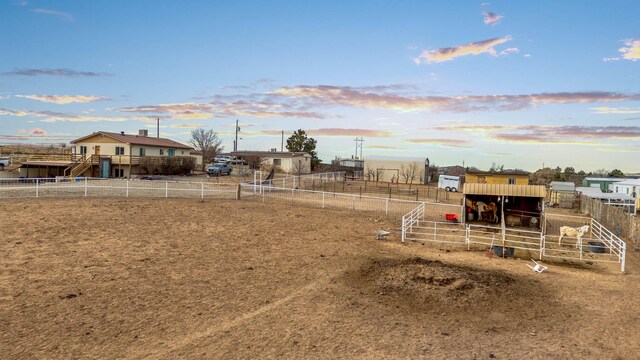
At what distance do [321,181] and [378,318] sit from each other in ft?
122

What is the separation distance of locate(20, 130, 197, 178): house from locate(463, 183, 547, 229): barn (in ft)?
121

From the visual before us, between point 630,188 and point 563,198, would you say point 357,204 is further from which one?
point 630,188

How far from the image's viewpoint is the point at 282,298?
10.9 metres

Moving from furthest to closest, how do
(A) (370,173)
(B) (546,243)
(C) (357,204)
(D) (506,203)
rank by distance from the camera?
(A) (370,173) → (C) (357,204) → (D) (506,203) → (B) (546,243)

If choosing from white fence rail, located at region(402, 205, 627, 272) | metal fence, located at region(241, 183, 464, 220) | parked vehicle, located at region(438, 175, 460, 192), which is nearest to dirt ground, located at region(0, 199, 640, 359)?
white fence rail, located at region(402, 205, 627, 272)

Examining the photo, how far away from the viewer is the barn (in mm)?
23703

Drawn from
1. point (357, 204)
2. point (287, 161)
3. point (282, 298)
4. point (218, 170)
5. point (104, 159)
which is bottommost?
point (282, 298)

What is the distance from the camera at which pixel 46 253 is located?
45.9 feet

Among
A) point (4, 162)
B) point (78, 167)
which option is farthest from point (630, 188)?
point (4, 162)

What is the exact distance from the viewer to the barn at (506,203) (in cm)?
2370

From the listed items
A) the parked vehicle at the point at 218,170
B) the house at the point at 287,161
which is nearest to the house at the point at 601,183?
the house at the point at 287,161

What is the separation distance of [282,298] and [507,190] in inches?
700

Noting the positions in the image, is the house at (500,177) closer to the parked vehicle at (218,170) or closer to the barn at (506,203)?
the barn at (506,203)

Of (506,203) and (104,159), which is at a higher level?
(104,159)
